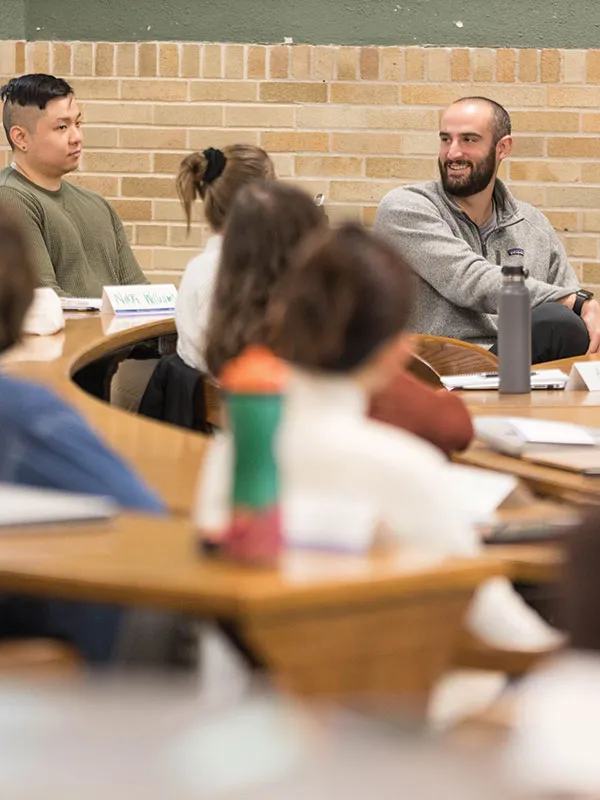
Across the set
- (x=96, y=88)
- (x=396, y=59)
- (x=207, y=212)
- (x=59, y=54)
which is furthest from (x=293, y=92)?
(x=207, y=212)

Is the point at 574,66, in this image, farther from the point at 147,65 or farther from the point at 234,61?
the point at 147,65

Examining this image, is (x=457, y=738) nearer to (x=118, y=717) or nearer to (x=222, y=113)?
(x=118, y=717)

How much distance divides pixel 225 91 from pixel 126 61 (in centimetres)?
48

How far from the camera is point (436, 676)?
1.33 metres

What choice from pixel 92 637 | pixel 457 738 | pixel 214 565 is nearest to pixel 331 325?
pixel 214 565

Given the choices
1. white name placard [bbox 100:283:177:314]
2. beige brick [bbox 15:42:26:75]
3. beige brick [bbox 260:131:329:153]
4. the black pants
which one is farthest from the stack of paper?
beige brick [bbox 15:42:26:75]

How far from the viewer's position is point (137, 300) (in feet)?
15.1

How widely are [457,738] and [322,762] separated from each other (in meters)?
0.10

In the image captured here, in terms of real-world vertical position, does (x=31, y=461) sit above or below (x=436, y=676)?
above

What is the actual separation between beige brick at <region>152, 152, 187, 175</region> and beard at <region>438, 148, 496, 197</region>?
5.63ft

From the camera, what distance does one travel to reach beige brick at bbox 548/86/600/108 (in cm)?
632

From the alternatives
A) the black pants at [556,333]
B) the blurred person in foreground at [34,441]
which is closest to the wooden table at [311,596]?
the blurred person in foreground at [34,441]

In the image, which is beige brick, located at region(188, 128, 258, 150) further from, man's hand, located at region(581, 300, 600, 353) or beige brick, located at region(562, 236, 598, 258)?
man's hand, located at region(581, 300, 600, 353)

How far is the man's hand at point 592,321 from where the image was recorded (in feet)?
15.5
